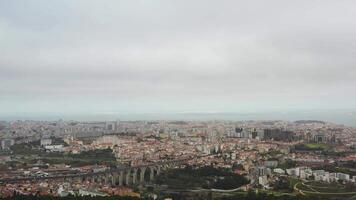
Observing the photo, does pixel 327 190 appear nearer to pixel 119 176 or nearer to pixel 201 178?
pixel 201 178

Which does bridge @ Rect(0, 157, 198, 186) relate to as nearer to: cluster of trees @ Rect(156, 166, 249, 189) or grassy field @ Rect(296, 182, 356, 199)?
cluster of trees @ Rect(156, 166, 249, 189)

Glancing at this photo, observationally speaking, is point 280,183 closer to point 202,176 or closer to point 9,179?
point 202,176

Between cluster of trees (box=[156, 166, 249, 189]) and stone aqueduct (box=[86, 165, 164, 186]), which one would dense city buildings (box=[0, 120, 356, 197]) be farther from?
cluster of trees (box=[156, 166, 249, 189])

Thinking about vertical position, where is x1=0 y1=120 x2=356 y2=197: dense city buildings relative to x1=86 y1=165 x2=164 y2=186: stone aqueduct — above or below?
above

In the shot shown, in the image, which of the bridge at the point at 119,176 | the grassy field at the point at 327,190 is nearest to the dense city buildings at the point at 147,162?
the bridge at the point at 119,176

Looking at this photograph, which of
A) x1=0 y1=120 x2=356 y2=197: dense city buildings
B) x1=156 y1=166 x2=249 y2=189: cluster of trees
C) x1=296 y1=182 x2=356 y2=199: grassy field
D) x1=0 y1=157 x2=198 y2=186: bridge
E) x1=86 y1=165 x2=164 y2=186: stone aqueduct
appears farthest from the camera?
x1=86 y1=165 x2=164 y2=186: stone aqueduct

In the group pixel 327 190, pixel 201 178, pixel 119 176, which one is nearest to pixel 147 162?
pixel 119 176

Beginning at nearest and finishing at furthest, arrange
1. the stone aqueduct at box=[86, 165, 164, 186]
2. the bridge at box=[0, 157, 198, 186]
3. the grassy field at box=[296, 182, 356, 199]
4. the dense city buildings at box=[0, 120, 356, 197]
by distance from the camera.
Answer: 1. the grassy field at box=[296, 182, 356, 199]
2. the dense city buildings at box=[0, 120, 356, 197]
3. the bridge at box=[0, 157, 198, 186]
4. the stone aqueduct at box=[86, 165, 164, 186]

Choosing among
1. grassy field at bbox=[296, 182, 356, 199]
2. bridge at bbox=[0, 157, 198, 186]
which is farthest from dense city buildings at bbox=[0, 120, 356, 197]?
grassy field at bbox=[296, 182, 356, 199]

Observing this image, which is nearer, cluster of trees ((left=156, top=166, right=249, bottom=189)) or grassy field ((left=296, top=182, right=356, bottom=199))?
grassy field ((left=296, top=182, right=356, bottom=199))
